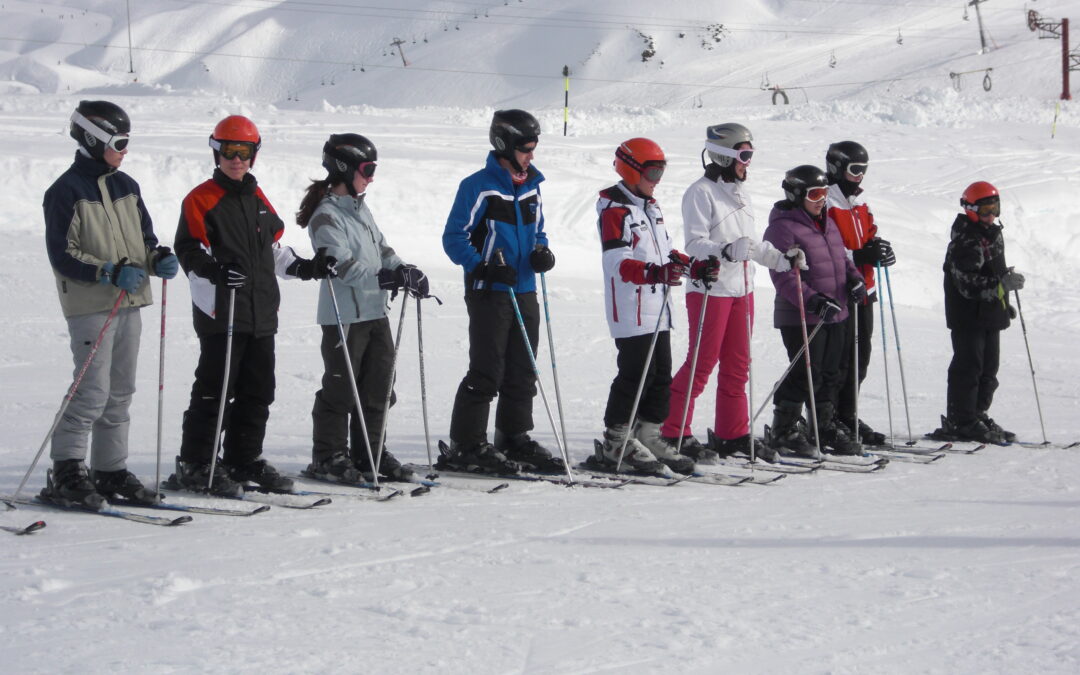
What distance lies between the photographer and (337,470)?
5.61 meters

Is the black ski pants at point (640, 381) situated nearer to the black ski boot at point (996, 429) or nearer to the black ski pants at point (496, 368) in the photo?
the black ski pants at point (496, 368)

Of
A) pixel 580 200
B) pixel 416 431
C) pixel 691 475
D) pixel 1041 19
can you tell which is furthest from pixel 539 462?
pixel 1041 19

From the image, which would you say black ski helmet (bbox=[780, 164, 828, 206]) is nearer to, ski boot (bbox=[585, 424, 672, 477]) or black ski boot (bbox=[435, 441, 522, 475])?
ski boot (bbox=[585, 424, 672, 477])

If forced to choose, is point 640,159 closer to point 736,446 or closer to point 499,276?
point 499,276

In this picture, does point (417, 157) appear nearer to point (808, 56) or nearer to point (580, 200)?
point (580, 200)

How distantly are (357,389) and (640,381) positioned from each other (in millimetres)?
1454

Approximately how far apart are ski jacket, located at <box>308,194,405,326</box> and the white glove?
1.73 m

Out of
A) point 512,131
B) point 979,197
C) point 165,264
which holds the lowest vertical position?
point 165,264

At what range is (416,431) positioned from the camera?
24.5ft

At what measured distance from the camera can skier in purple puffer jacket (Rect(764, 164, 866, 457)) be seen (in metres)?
6.75

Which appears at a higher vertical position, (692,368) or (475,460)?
(692,368)

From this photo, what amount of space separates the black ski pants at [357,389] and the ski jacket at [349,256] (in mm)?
73

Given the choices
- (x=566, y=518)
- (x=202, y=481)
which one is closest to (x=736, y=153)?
(x=566, y=518)

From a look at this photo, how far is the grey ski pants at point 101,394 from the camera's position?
4.87 meters
